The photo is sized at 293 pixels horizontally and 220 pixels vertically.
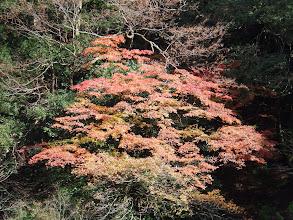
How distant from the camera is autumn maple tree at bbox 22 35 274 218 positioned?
5117 millimetres

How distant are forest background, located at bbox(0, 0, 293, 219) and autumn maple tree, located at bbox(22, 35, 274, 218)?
0.11 ft

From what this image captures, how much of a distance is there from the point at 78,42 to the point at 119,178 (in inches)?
209

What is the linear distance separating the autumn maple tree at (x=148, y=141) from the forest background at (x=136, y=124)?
0.11ft

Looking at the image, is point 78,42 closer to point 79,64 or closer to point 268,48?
point 79,64

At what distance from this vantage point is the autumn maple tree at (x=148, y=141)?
512 centimetres

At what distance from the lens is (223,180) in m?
8.02

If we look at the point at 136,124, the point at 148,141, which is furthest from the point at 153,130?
the point at 148,141

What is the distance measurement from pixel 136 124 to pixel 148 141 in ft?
4.53

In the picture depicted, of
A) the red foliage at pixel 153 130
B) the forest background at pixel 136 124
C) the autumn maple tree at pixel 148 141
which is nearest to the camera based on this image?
the autumn maple tree at pixel 148 141

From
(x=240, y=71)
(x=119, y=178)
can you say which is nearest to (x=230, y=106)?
(x=240, y=71)

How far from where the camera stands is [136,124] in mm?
7160

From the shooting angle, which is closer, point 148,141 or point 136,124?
point 148,141

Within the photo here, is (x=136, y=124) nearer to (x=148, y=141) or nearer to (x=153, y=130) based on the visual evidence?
(x=153, y=130)

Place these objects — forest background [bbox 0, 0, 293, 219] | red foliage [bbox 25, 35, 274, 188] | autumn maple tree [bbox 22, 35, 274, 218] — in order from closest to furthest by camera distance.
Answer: autumn maple tree [bbox 22, 35, 274, 218]
forest background [bbox 0, 0, 293, 219]
red foliage [bbox 25, 35, 274, 188]
